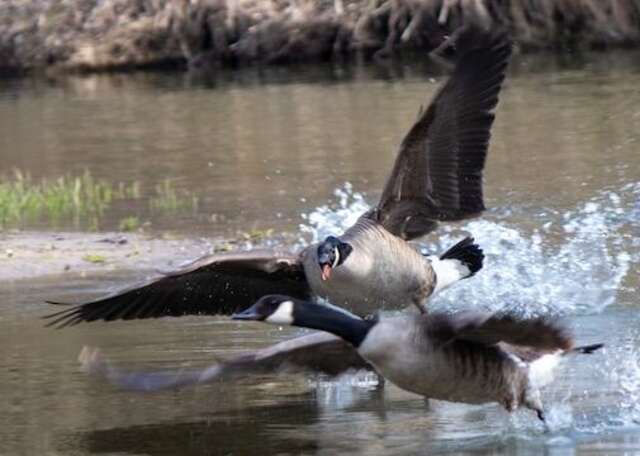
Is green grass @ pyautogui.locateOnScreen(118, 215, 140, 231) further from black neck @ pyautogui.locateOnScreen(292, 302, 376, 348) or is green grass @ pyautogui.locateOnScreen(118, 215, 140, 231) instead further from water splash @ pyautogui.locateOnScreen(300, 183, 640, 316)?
black neck @ pyautogui.locateOnScreen(292, 302, 376, 348)

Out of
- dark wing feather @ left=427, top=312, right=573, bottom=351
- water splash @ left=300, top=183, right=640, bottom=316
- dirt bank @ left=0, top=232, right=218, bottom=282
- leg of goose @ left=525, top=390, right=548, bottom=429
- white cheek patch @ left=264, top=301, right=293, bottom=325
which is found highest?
white cheek patch @ left=264, top=301, right=293, bottom=325

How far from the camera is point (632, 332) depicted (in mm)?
7824

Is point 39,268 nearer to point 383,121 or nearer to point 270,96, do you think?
point 383,121

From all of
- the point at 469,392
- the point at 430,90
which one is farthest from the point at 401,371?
the point at 430,90

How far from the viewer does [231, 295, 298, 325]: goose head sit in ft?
19.4

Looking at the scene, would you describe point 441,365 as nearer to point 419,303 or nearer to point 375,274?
point 375,274

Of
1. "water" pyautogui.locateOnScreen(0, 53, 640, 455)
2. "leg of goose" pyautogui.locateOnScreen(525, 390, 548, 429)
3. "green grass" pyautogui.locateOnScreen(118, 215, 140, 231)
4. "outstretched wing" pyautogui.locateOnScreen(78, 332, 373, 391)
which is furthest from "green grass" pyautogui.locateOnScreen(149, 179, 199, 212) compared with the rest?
"leg of goose" pyautogui.locateOnScreen(525, 390, 548, 429)

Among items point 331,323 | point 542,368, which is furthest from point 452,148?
point 331,323

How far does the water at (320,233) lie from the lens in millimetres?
→ 6395

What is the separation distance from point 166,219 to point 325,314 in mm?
5782

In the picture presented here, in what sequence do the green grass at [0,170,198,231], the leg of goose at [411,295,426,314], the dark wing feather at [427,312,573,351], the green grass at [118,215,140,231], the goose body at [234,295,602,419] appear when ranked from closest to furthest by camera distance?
1. the dark wing feather at [427,312,573,351]
2. the goose body at [234,295,602,419]
3. the leg of goose at [411,295,426,314]
4. the green grass at [118,215,140,231]
5. the green grass at [0,170,198,231]

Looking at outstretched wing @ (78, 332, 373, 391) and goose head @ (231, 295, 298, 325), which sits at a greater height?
goose head @ (231, 295, 298, 325)

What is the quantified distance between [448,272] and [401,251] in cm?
34

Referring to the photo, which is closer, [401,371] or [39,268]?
[401,371]
